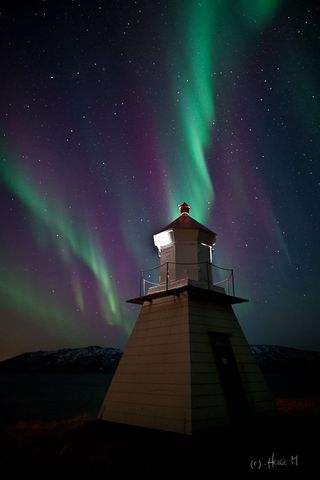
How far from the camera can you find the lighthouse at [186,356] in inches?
340

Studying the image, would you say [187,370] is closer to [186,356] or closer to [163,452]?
[186,356]

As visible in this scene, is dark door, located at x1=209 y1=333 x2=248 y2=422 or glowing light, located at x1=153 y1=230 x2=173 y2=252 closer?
dark door, located at x1=209 y1=333 x2=248 y2=422

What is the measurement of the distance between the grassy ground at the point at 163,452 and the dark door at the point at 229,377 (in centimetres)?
47

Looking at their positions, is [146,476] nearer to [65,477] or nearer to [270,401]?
[65,477]

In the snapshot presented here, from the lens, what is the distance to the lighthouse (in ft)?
28.3

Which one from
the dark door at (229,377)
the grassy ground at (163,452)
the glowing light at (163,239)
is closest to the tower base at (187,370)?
the dark door at (229,377)

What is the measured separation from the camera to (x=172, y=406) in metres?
8.52

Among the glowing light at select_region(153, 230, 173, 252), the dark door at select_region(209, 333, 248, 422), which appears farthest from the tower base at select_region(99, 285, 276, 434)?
the glowing light at select_region(153, 230, 173, 252)

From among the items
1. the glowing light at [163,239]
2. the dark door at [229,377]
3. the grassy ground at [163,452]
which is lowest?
the grassy ground at [163,452]

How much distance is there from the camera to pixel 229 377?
9.88 metres

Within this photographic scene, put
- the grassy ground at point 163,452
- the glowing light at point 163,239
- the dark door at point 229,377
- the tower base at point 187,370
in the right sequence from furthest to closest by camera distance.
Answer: the glowing light at point 163,239
the dark door at point 229,377
the tower base at point 187,370
the grassy ground at point 163,452

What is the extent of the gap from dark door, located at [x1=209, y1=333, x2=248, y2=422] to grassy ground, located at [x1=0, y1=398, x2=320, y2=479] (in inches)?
18.4

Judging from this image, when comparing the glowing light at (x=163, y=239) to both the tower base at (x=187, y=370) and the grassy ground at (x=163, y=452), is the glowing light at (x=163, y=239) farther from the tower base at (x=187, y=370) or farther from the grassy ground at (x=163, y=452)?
the grassy ground at (x=163, y=452)

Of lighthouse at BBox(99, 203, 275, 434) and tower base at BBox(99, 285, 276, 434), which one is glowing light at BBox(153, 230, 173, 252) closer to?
lighthouse at BBox(99, 203, 275, 434)
